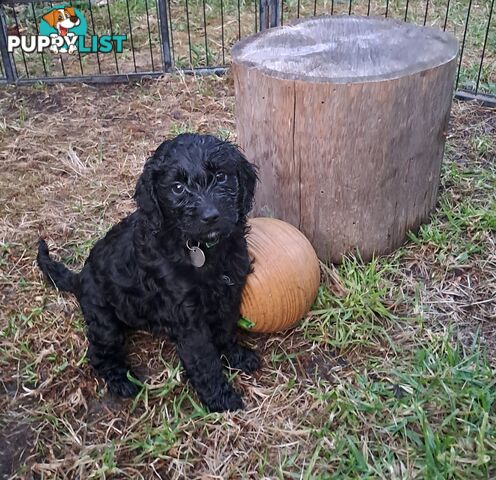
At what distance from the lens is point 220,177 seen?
265 centimetres

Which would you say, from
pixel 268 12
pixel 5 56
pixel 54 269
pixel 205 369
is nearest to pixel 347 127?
pixel 205 369

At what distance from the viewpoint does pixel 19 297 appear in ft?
12.1

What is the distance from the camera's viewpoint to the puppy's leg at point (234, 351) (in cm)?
305

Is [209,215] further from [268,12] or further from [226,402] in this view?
[268,12]

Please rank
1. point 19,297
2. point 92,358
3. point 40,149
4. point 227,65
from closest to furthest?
point 92,358 → point 19,297 → point 40,149 → point 227,65

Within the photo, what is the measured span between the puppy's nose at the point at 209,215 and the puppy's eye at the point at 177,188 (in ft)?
0.56

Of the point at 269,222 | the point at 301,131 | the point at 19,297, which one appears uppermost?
the point at 301,131

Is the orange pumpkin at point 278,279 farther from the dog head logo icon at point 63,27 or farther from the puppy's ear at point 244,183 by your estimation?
the dog head logo icon at point 63,27

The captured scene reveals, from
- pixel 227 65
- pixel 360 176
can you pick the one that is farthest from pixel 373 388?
pixel 227 65

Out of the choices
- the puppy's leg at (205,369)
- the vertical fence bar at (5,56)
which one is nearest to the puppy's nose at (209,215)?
the puppy's leg at (205,369)

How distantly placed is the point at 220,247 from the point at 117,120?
11.7ft

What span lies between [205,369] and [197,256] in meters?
0.55

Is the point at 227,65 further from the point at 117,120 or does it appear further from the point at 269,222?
the point at 269,222

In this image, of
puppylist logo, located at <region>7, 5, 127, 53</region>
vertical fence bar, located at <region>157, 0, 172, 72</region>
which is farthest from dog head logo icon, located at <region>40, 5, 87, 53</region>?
vertical fence bar, located at <region>157, 0, 172, 72</region>
